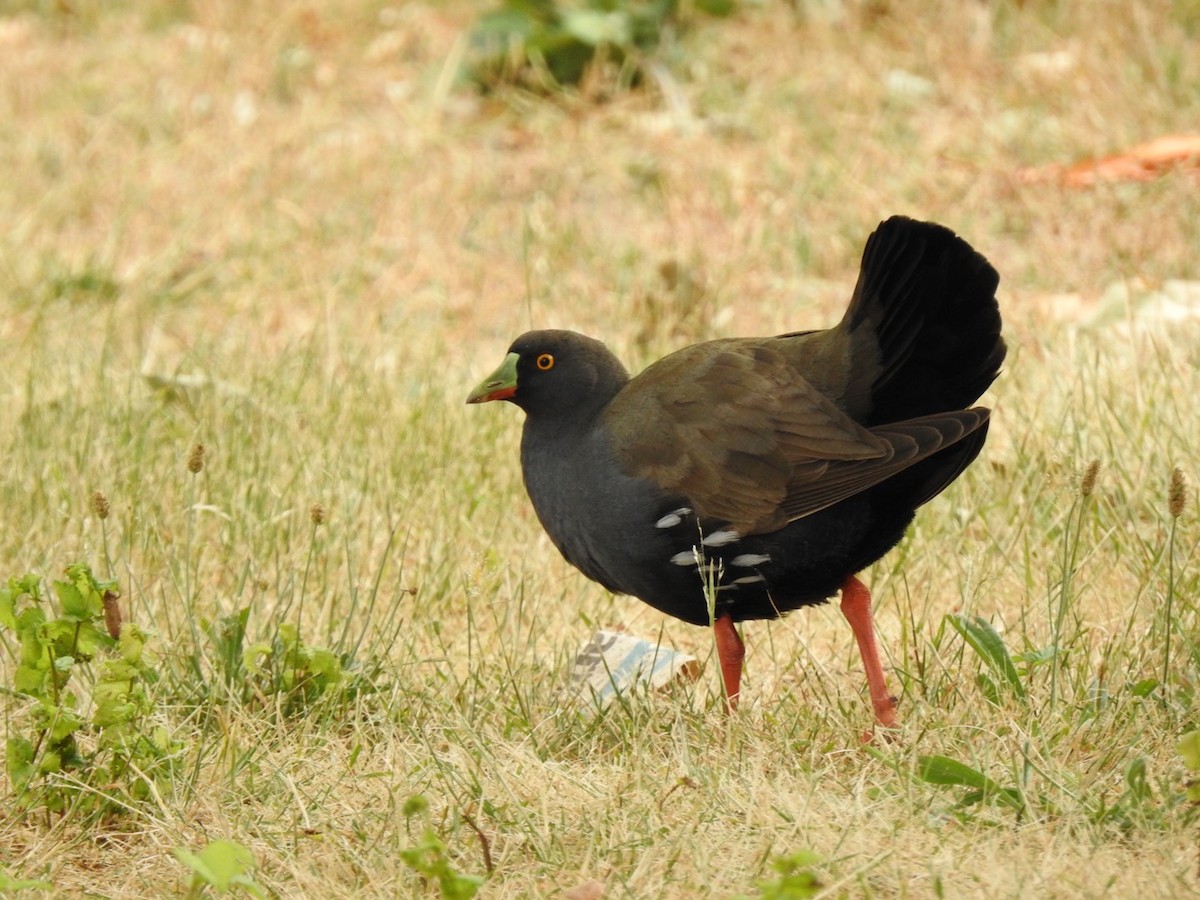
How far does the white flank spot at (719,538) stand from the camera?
138 inches

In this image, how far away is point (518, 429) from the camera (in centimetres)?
541

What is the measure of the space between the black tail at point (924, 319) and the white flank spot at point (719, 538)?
1.40 ft

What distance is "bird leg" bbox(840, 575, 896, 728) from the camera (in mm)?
3459

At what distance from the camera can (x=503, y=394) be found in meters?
3.94

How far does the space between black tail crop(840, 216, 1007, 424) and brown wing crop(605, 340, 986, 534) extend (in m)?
0.12

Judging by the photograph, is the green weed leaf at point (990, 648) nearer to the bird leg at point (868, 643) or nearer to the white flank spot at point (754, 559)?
the bird leg at point (868, 643)

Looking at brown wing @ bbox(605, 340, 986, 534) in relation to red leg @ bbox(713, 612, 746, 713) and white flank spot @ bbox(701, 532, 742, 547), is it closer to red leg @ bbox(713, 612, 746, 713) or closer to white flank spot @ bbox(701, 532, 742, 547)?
white flank spot @ bbox(701, 532, 742, 547)

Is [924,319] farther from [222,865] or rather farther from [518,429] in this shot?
[518,429]

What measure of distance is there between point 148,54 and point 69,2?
1146mm

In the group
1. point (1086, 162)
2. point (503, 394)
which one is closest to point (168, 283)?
point (503, 394)

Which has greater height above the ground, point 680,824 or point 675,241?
point 675,241

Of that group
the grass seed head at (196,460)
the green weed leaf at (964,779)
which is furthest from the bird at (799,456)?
the grass seed head at (196,460)

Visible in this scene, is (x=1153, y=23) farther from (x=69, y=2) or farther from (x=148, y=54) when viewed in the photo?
(x=69, y=2)

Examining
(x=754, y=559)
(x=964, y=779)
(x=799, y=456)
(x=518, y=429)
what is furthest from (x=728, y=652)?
(x=518, y=429)
